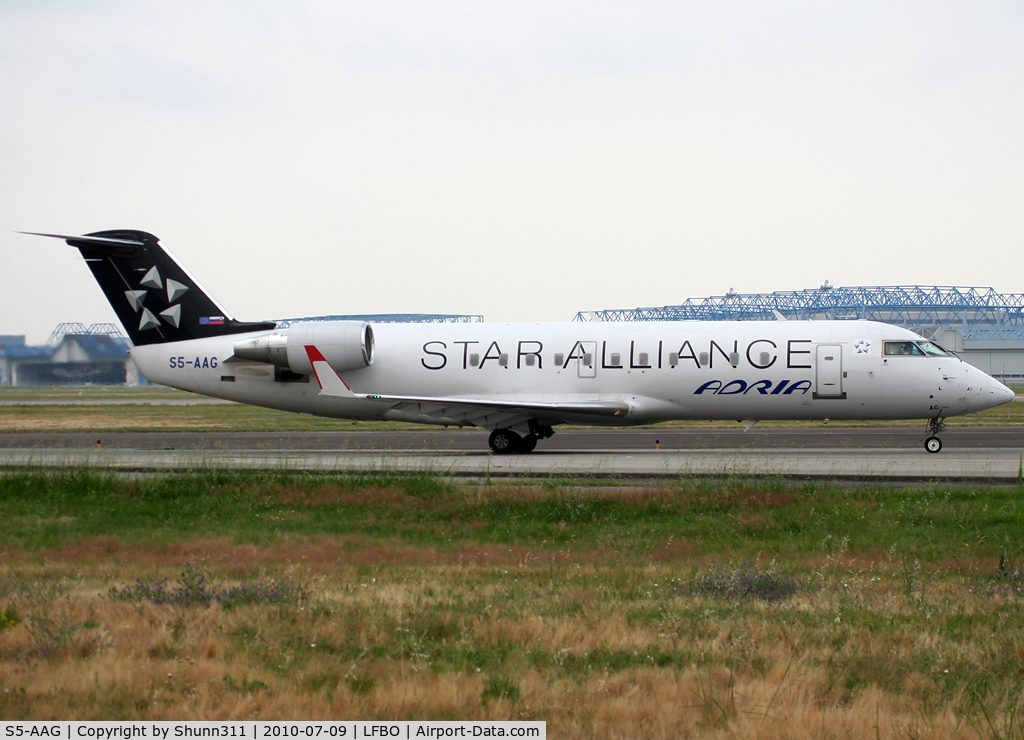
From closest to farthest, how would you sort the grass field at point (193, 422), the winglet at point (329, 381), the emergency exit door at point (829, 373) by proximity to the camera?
the winglet at point (329, 381) < the emergency exit door at point (829, 373) < the grass field at point (193, 422)

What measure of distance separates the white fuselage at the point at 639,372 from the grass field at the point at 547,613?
910 centimetres

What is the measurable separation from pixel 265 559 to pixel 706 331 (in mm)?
16247

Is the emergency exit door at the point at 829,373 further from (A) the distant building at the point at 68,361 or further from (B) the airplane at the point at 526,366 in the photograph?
(A) the distant building at the point at 68,361

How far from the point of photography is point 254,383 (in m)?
26.1

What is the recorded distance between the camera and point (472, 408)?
2433 centimetres

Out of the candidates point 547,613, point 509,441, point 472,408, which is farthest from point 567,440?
point 547,613

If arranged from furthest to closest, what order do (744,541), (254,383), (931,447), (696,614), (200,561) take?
(254,383) → (931,447) → (744,541) → (200,561) → (696,614)

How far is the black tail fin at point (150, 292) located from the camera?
85.3 feet

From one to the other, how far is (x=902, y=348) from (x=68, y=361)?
196 ft

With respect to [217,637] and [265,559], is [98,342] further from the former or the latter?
[217,637]

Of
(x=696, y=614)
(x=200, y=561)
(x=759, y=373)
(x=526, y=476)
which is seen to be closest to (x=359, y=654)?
(x=696, y=614)

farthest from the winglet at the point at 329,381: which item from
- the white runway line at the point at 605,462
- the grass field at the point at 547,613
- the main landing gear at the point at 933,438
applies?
the main landing gear at the point at 933,438

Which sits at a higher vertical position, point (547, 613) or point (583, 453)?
point (547, 613)

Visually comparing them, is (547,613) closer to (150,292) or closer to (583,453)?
(583,453)
